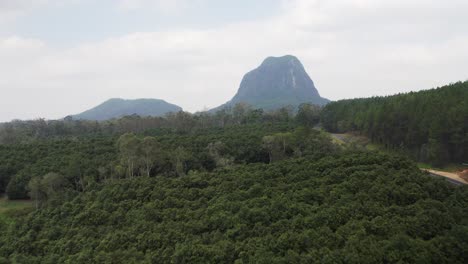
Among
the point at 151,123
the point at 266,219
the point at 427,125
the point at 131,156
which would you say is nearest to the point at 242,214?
the point at 266,219

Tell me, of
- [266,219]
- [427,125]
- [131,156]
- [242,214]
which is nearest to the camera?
[266,219]

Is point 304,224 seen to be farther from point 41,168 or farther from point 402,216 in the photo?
point 41,168

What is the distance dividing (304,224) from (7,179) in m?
40.9

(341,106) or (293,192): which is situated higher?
(341,106)

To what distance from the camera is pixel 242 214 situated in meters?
23.5

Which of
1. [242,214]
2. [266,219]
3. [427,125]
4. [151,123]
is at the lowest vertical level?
[266,219]

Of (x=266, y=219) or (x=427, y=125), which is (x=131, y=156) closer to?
(x=266, y=219)

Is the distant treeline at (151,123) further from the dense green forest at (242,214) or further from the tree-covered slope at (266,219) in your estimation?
the tree-covered slope at (266,219)

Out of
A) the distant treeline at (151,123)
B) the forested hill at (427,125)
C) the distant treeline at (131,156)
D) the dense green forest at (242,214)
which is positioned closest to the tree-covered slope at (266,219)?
the dense green forest at (242,214)

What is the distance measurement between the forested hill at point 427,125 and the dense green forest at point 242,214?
18542mm

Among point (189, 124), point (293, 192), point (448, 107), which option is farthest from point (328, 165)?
point (189, 124)

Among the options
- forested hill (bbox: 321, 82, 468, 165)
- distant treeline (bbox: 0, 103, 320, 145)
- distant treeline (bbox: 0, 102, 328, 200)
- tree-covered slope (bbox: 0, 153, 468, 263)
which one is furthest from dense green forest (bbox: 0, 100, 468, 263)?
distant treeline (bbox: 0, 103, 320, 145)

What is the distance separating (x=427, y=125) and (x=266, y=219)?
120 feet

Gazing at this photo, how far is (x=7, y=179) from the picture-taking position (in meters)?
46.3
